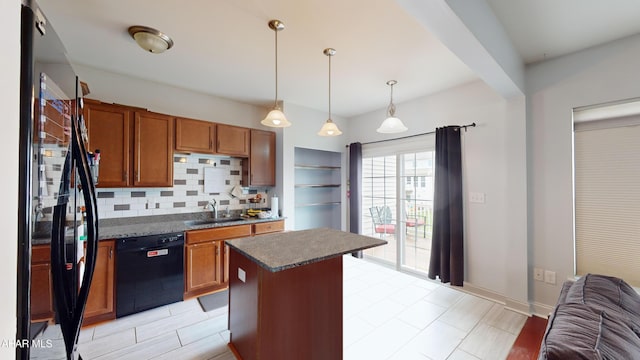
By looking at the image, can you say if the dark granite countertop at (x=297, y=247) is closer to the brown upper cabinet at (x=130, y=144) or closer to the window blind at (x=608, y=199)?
the brown upper cabinet at (x=130, y=144)

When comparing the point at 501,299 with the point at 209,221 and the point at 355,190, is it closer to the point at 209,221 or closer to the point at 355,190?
the point at 355,190

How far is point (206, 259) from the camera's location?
3.02 m

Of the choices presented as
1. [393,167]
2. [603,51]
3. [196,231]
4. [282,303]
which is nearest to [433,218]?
[393,167]

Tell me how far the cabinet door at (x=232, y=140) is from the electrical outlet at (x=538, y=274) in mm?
3865

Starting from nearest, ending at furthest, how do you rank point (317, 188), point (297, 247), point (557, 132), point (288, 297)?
1. point (288, 297)
2. point (297, 247)
3. point (557, 132)
4. point (317, 188)

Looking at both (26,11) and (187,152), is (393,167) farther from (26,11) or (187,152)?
(26,11)

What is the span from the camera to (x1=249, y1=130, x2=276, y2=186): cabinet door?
3766mm

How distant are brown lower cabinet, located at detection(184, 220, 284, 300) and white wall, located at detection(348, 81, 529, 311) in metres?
3.09

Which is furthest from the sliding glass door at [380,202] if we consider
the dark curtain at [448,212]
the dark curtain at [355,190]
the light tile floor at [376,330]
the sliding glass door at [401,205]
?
the light tile floor at [376,330]

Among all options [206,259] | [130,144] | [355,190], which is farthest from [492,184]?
[130,144]

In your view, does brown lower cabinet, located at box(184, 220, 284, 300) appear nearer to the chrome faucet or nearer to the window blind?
the chrome faucet

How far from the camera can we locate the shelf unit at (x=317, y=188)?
4.59 meters

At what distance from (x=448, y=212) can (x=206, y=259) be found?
3.18 metres

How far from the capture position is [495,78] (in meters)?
2.31
